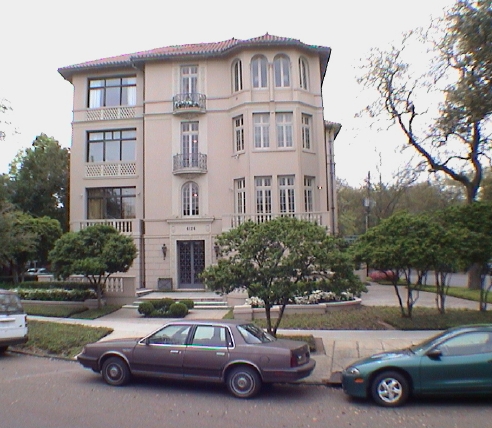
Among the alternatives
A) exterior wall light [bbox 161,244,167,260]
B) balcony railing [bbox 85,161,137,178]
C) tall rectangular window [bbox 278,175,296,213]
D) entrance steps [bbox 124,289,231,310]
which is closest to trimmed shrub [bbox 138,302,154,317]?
entrance steps [bbox 124,289,231,310]

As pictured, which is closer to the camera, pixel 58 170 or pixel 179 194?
pixel 179 194

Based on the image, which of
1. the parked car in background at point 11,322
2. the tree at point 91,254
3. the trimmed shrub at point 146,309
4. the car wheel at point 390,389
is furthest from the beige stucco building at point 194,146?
the car wheel at point 390,389

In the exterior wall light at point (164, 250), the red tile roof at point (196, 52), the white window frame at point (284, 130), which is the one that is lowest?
the exterior wall light at point (164, 250)

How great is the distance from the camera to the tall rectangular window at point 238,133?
2575cm

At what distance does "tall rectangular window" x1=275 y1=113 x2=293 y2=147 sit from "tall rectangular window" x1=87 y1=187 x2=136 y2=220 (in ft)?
28.2

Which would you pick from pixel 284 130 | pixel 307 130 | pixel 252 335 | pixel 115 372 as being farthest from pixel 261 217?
pixel 115 372

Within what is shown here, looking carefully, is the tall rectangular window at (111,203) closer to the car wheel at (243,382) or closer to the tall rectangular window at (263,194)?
the tall rectangular window at (263,194)

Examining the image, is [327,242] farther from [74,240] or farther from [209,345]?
[74,240]

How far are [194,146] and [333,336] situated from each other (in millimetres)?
15564

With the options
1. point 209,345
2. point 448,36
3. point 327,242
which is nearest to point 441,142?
point 448,36

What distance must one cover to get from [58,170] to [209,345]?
112 feet

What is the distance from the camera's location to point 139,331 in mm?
15188

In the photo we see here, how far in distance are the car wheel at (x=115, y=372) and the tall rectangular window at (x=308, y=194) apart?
17.4 m

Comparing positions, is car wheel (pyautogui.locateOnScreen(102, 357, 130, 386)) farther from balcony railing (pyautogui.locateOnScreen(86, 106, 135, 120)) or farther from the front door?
balcony railing (pyautogui.locateOnScreen(86, 106, 135, 120))
